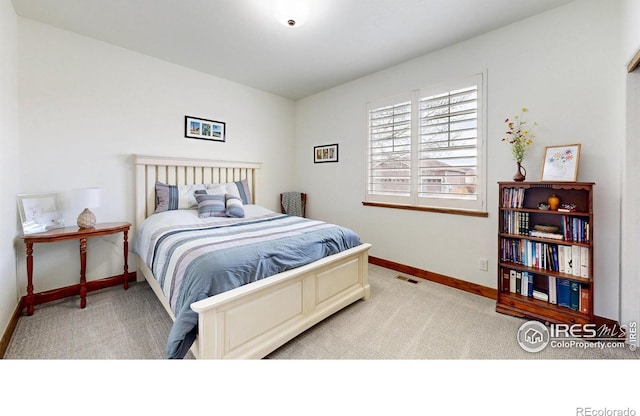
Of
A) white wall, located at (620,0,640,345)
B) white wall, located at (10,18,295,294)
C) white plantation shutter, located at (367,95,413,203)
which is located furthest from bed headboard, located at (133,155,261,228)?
white wall, located at (620,0,640,345)

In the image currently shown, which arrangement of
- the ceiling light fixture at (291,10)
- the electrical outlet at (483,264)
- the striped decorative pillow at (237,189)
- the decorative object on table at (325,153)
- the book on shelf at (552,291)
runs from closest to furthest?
the ceiling light fixture at (291,10)
the book on shelf at (552,291)
the electrical outlet at (483,264)
the striped decorative pillow at (237,189)
the decorative object on table at (325,153)

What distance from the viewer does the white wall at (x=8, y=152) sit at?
186cm

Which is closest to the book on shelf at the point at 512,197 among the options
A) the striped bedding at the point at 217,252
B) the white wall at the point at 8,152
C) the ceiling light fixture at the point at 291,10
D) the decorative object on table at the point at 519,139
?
the decorative object on table at the point at 519,139

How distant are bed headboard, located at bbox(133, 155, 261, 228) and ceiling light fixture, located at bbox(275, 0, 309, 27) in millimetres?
2033

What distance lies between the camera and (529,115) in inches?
91.7

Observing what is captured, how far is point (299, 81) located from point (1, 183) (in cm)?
319

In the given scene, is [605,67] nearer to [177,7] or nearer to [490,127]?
[490,127]

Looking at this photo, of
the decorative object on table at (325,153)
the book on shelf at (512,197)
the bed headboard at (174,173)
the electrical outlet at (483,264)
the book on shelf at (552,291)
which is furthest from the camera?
the decorative object on table at (325,153)

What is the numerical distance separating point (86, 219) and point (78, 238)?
0.19m

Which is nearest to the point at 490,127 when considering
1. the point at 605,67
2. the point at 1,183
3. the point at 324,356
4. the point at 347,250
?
the point at 605,67

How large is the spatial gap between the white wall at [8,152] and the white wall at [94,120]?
147 mm

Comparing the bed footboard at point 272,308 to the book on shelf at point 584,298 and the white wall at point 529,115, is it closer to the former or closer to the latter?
the white wall at point 529,115

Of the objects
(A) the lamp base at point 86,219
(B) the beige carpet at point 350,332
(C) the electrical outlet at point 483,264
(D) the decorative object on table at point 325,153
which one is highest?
(D) the decorative object on table at point 325,153
